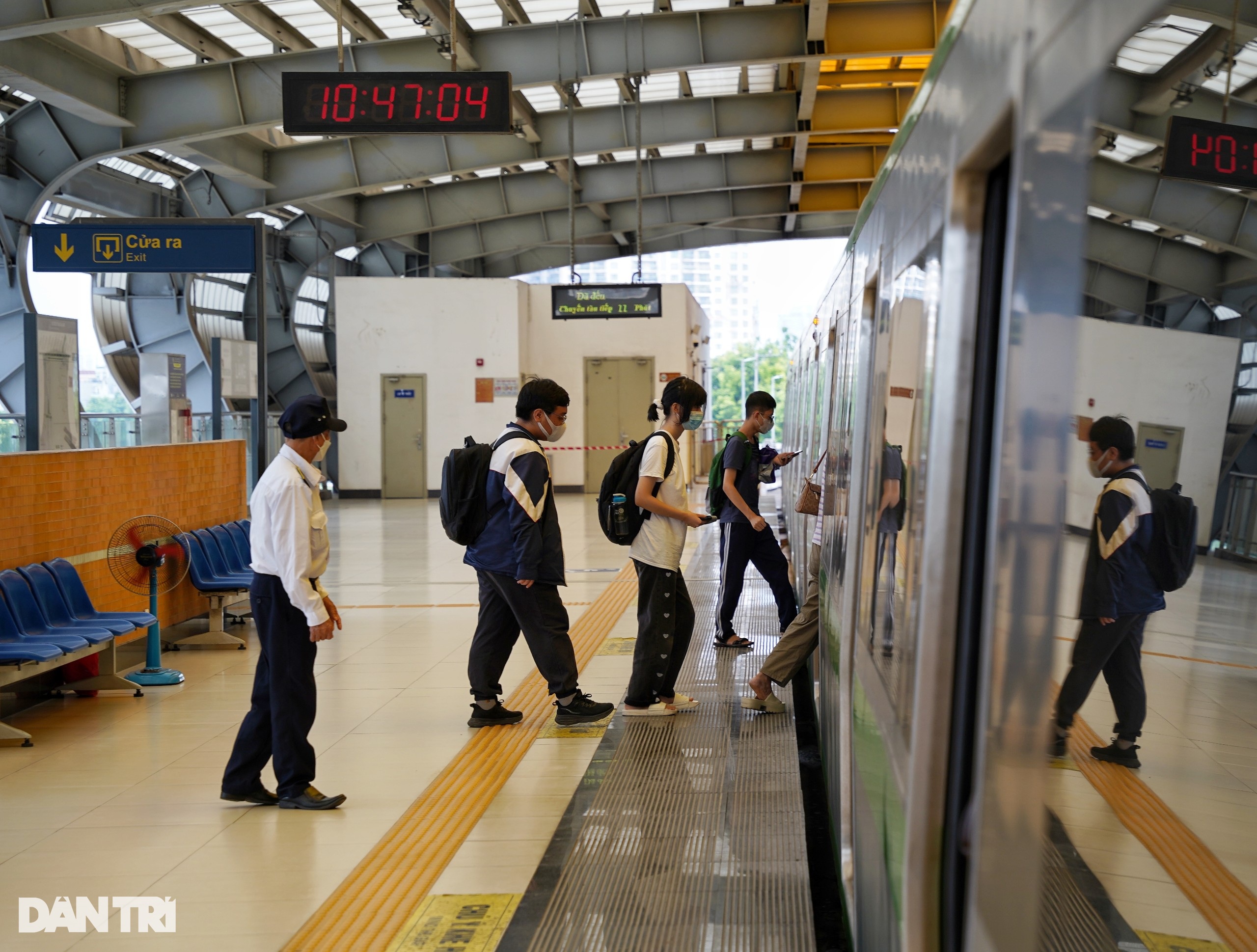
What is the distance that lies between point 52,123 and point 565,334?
10819mm

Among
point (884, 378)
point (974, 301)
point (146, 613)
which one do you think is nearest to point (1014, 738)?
point (974, 301)

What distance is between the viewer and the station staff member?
14.0 feet

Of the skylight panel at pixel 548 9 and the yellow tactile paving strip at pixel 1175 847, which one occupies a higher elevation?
the skylight panel at pixel 548 9

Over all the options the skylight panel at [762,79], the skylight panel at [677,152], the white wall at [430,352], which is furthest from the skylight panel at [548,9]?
the white wall at [430,352]

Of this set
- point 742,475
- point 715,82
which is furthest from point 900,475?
point 715,82

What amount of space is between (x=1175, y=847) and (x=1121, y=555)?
281 mm

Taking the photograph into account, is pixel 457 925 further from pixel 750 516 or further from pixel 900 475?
pixel 750 516

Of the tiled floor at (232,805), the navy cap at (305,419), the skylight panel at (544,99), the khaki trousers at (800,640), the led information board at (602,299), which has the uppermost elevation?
the skylight panel at (544,99)

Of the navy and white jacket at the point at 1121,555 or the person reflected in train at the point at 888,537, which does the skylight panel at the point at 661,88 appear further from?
the navy and white jacket at the point at 1121,555

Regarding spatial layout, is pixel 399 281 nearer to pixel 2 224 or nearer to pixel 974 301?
pixel 2 224

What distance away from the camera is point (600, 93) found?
1664 centimetres

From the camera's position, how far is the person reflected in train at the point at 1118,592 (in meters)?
1.08

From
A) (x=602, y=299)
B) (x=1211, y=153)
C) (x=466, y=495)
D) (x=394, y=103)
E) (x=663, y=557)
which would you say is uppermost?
(x=394, y=103)

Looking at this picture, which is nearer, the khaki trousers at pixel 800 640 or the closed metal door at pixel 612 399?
the khaki trousers at pixel 800 640
